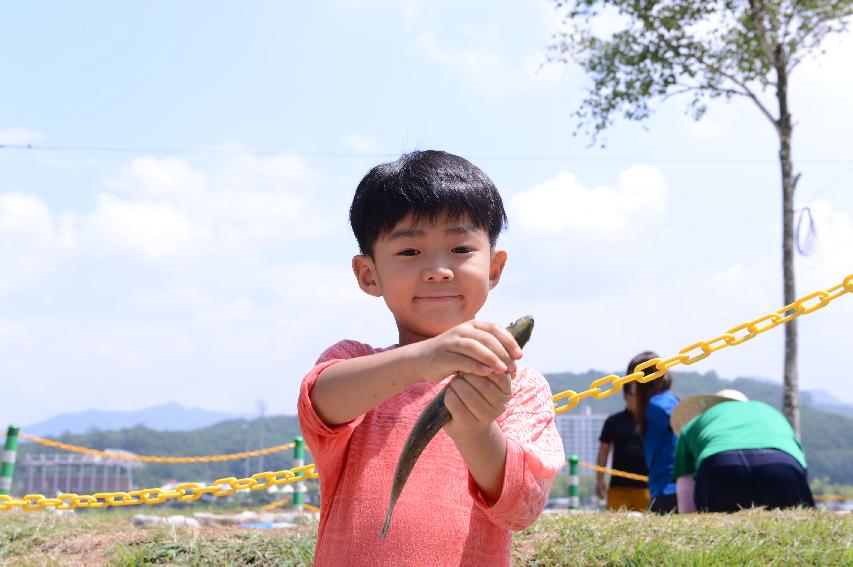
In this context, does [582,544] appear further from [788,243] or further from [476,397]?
[788,243]

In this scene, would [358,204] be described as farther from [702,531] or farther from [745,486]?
[745,486]

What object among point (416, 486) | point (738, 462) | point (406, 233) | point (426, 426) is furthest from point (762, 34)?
point (426, 426)

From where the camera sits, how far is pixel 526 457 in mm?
1785

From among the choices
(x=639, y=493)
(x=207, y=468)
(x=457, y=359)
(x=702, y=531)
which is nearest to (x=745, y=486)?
(x=702, y=531)

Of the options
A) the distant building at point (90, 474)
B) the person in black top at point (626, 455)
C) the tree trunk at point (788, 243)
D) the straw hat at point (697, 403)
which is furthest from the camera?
the distant building at point (90, 474)

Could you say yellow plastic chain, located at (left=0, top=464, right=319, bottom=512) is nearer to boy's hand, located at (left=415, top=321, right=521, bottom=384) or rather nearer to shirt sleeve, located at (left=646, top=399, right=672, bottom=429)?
boy's hand, located at (left=415, top=321, right=521, bottom=384)

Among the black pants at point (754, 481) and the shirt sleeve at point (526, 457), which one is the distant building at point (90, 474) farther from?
the shirt sleeve at point (526, 457)

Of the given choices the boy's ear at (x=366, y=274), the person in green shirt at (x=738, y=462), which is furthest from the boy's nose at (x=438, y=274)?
the person in green shirt at (x=738, y=462)

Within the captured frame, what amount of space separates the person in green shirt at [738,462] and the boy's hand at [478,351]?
461 centimetres

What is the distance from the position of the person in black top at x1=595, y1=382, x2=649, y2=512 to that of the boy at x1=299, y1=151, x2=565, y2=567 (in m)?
6.27

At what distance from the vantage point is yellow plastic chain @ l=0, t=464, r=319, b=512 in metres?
4.70

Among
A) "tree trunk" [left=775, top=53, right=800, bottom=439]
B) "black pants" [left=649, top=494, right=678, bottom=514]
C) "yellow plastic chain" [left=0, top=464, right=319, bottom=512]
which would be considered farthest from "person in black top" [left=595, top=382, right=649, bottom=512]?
"yellow plastic chain" [left=0, top=464, right=319, bottom=512]

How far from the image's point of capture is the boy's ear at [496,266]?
7.05 feet

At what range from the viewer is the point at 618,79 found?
44.6 feet
